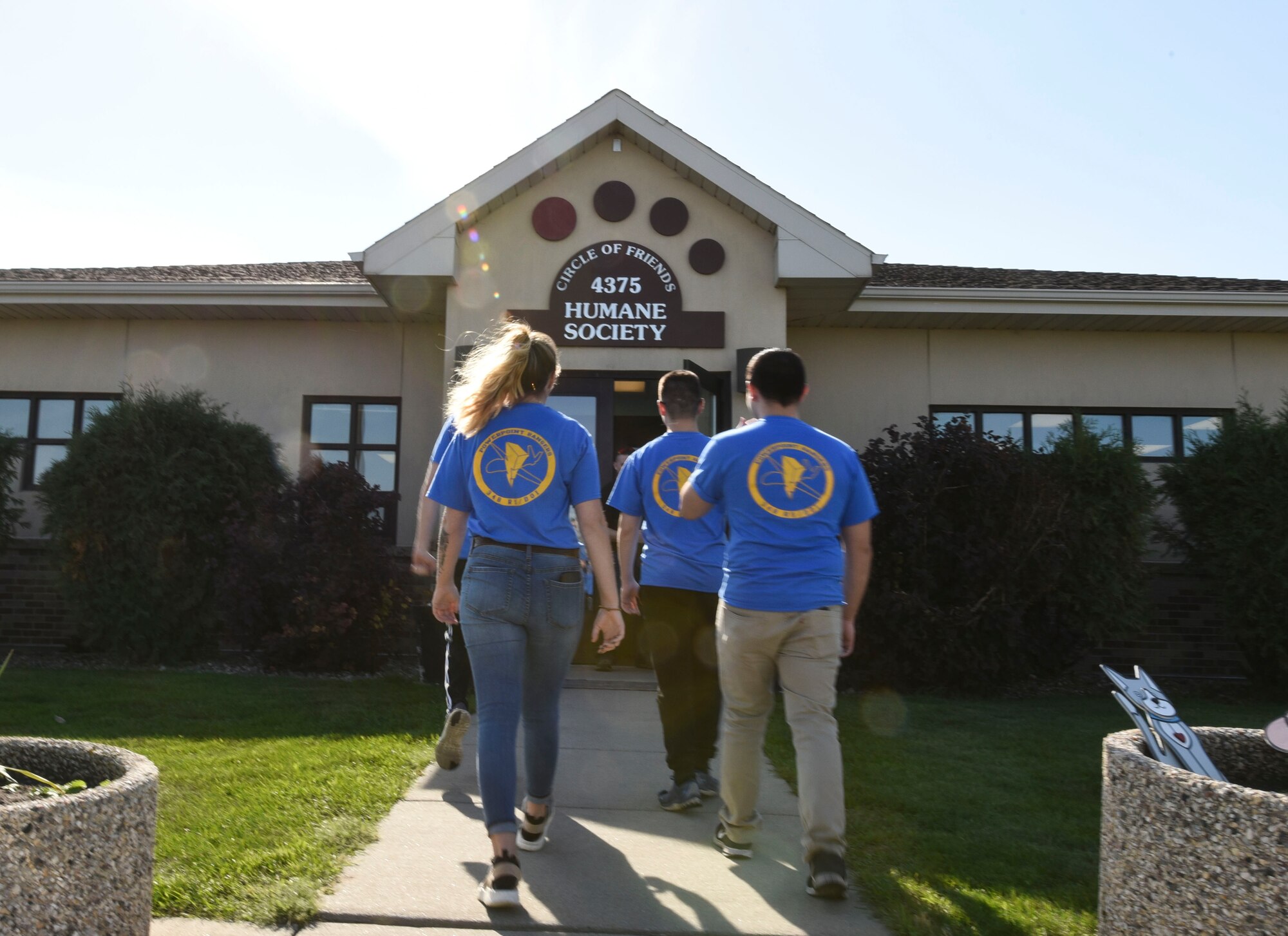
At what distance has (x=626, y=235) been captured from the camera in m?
10.2

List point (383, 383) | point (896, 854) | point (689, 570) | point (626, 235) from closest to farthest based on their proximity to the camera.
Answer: point (896, 854), point (689, 570), point (626, 235), point (383, 383)

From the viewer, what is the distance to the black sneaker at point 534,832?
388 centimetres

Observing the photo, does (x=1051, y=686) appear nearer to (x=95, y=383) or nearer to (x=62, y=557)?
(x=62, y=557)

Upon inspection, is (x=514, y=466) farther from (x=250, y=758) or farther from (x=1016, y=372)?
(x=1016, y=372)

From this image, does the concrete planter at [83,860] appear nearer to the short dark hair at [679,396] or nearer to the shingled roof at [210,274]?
the short dark hair at [679,396]

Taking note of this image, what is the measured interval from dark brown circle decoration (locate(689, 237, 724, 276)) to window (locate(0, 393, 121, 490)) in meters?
7.13

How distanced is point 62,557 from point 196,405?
1.91 metres

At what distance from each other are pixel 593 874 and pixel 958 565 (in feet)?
18.6

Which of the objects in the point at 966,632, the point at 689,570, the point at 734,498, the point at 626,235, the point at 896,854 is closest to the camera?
the point at 734,498

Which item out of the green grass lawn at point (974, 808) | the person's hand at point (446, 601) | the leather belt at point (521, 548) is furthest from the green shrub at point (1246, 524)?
the person's hand at point (446, 601)

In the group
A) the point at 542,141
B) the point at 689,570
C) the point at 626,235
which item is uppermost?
the point at 542,141

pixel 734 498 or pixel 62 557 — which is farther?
pixel 62 557

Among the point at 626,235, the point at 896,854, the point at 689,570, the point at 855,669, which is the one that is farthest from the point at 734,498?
the point at 626,235

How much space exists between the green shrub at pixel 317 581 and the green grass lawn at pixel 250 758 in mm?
398
